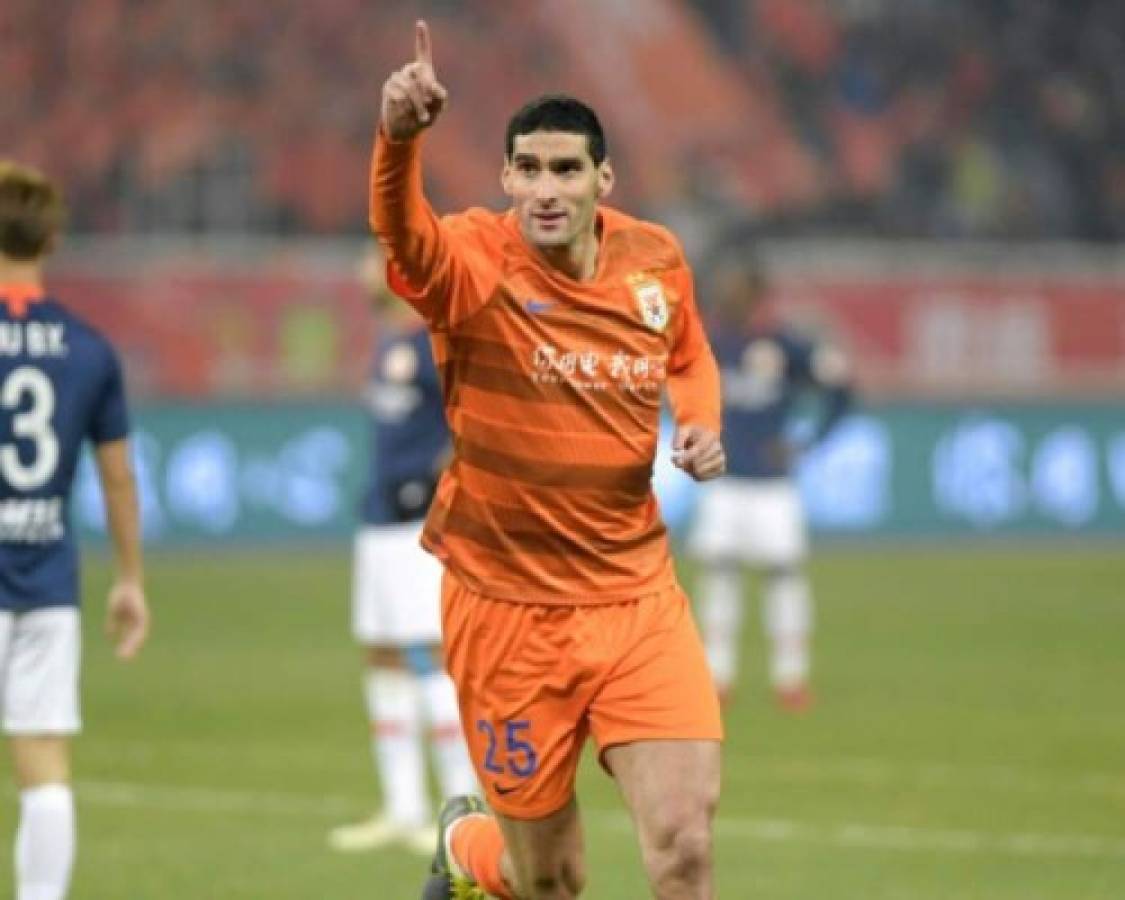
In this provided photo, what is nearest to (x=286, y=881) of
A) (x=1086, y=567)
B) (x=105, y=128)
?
(x=1086, y=567)

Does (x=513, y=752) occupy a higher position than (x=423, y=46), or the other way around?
(x=423, y=46)

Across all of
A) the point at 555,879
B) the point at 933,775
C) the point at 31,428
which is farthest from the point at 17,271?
the point at 933,775

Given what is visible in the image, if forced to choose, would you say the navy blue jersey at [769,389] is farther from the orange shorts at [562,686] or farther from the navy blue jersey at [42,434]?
the orange shorts at [562,686]

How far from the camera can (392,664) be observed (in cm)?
1297

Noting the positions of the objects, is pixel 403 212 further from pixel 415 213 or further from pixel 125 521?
pixel 125 521

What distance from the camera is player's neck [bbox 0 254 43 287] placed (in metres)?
9.16

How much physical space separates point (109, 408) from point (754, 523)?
924cm

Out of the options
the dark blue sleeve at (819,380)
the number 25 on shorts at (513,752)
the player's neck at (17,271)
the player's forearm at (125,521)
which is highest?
the player's neck at (17,271)

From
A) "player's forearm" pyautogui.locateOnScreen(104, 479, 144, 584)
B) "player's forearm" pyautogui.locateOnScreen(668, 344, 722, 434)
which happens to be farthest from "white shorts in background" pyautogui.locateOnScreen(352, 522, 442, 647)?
"player's forearm" pyautogui.locateOnScreen(668, 344, 722, 434)

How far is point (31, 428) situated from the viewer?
9.21 m

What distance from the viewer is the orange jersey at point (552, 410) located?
26.9 feet

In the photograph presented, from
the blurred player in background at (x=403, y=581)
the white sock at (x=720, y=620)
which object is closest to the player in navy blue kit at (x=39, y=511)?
the blurred player in background at (x=403, y=581)

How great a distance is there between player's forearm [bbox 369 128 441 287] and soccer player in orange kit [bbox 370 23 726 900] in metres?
0.12

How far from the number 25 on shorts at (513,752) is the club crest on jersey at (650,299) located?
3.87 ft
